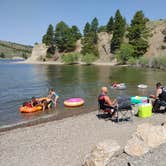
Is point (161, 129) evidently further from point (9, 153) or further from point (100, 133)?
point (9, 153)

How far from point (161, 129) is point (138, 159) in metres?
1.87

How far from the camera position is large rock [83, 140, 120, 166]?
21.3 feet

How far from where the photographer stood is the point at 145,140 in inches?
282

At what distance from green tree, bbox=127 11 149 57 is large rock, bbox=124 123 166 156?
69131 mm

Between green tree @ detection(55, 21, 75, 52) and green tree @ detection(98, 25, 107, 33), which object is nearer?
green tree @ detection(55, 21, 75, 52)

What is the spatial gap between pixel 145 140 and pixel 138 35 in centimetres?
7389

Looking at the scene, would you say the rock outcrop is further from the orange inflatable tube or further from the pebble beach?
the pebble beach

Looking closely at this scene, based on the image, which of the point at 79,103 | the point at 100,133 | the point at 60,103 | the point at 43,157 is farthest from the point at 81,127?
the point at 60,103

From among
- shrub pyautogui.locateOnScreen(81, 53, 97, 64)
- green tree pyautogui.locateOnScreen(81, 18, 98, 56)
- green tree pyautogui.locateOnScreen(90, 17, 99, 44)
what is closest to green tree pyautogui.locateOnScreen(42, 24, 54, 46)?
green tree pyautogui.locateOnScreen(81, 18, 98, 56)

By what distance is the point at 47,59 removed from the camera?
106062mm

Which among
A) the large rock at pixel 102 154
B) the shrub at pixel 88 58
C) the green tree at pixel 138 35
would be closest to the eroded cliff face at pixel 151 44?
the green tree at pixel 138 35

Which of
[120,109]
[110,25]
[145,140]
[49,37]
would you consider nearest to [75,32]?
[49,37]

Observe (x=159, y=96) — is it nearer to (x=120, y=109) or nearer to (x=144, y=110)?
(x=144, y=110)

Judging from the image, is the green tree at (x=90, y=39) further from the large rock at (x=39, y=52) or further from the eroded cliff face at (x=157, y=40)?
the large rock at (x=39, y=52)
